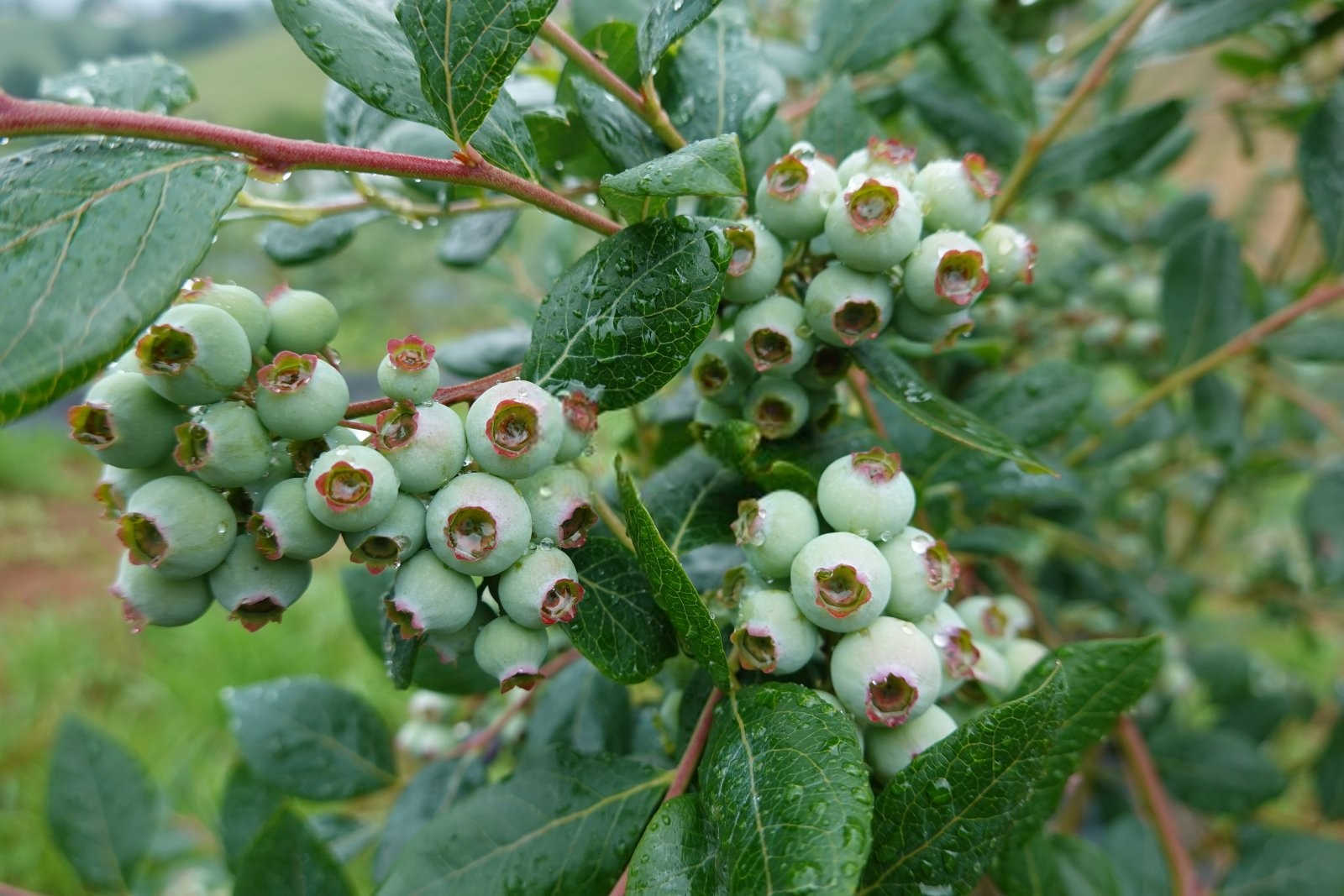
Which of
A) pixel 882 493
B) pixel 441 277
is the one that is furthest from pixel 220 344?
pixel 441 277

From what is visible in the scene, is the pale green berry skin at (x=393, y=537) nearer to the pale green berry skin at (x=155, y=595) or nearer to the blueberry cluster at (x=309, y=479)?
the blueberry cluster at (x=309, y=479)

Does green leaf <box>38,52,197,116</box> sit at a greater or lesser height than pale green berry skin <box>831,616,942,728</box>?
greater

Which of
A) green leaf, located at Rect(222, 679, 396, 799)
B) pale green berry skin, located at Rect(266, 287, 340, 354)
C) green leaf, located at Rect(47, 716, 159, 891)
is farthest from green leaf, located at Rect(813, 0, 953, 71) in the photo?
green leaf, located at Rect(47, 716, 159, 891)

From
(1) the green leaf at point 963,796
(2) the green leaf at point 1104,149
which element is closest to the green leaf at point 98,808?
(1) the green leaf at point 963,796

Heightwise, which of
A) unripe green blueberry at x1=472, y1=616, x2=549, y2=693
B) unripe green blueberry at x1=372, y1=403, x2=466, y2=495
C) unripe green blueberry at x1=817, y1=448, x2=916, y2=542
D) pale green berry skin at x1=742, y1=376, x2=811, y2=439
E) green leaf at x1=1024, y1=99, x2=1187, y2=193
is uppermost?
green leaf at x1=1024, y1=99, x2=1187, y2=193

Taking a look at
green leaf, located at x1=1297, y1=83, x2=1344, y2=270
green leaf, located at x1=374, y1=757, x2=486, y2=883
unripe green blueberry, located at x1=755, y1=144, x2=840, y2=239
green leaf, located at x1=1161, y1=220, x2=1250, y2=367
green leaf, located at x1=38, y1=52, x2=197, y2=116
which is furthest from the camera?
green leaf, located at x1=1161, y1=220, x2=1250, y2=367

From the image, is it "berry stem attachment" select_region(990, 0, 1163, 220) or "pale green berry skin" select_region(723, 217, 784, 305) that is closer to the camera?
"pale green berry skin" select_region(723, 217, 784, 305)

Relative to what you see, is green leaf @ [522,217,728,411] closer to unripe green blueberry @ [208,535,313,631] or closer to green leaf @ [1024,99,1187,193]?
unripe green blueberry @ [208,535,313,631]
